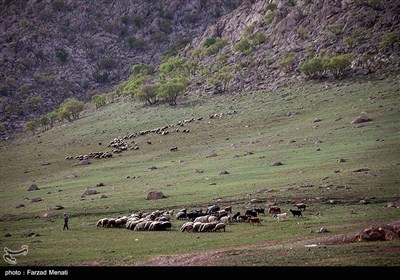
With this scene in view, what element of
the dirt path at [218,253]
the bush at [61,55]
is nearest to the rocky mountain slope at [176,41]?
the bush at [61,55]

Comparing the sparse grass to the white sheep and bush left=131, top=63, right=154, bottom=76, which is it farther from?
bush left=131, top=63, right=154, bottom=76

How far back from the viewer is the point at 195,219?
30656 mm

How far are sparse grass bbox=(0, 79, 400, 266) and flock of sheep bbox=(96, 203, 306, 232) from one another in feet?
2.32

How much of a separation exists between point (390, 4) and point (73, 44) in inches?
4062

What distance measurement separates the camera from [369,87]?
8512 cm

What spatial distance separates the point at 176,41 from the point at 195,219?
150744 mm

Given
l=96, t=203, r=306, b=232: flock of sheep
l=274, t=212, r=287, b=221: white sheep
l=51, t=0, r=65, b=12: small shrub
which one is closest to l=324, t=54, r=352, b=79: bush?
l=96, t=203, r=306, b=232: flock of sheep

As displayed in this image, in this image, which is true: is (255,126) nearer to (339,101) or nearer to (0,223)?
(339,101)

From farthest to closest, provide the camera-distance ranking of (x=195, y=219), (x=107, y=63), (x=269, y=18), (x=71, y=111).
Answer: (x=107, y=63), (x=269, y=18), (x=71, y=111), (x=195, y=219)

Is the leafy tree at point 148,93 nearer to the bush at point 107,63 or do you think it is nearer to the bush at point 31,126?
the bush at point 31,126

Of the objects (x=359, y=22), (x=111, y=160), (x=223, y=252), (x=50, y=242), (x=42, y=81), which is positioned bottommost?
(x=42, y=81)

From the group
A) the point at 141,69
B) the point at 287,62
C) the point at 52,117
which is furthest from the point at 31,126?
the point at 287,62

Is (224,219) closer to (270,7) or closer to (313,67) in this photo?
(313,67)
